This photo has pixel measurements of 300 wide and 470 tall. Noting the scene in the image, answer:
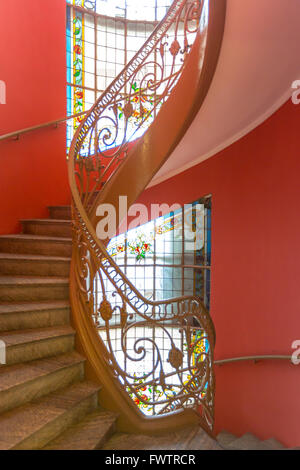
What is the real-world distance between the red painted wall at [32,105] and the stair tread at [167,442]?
8.86 feet

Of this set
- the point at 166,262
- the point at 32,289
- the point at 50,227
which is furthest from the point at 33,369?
the point at 166,262

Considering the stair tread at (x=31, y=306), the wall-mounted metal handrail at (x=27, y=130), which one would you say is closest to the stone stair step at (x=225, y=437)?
the stair tread at (x=31, y=306)

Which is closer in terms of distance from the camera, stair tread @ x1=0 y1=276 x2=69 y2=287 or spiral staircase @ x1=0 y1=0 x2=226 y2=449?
spiral staircase @ x1=0 y1=0 x2=226 y2=449

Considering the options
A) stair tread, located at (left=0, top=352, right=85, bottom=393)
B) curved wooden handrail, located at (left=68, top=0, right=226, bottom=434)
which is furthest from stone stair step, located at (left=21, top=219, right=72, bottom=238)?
stair tread, located at (left=0, top=352, right=85, bottom=393)

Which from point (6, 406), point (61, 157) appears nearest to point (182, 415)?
point (6, 406)

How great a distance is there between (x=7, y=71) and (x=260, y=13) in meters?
2.96

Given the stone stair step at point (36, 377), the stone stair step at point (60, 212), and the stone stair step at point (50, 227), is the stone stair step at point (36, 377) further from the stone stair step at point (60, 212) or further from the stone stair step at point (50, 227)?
the stone stair step at point (60, 212)

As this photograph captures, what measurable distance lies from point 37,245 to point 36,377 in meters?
1.60

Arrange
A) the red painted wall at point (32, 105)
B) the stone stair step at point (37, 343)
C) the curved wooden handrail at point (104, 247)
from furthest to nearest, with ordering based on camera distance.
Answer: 1. the red painted wall at point (32, 105)
2. the curved wooden handrail at point (104, 247)
3. the stone stair step at point (37, 343)

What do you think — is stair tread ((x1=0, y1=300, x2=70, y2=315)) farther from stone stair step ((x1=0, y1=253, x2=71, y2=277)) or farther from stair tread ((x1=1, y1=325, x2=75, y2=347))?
stone stair step ((x1=0, y1=253, x2=71, y2=277))

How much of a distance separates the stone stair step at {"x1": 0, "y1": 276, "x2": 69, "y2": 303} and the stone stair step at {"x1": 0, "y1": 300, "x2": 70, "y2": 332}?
0.09 m

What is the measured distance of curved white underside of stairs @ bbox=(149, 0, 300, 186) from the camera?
2.33 m

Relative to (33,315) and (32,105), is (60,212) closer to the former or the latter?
(32,105)

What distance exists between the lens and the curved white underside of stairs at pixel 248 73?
2.33 metres
